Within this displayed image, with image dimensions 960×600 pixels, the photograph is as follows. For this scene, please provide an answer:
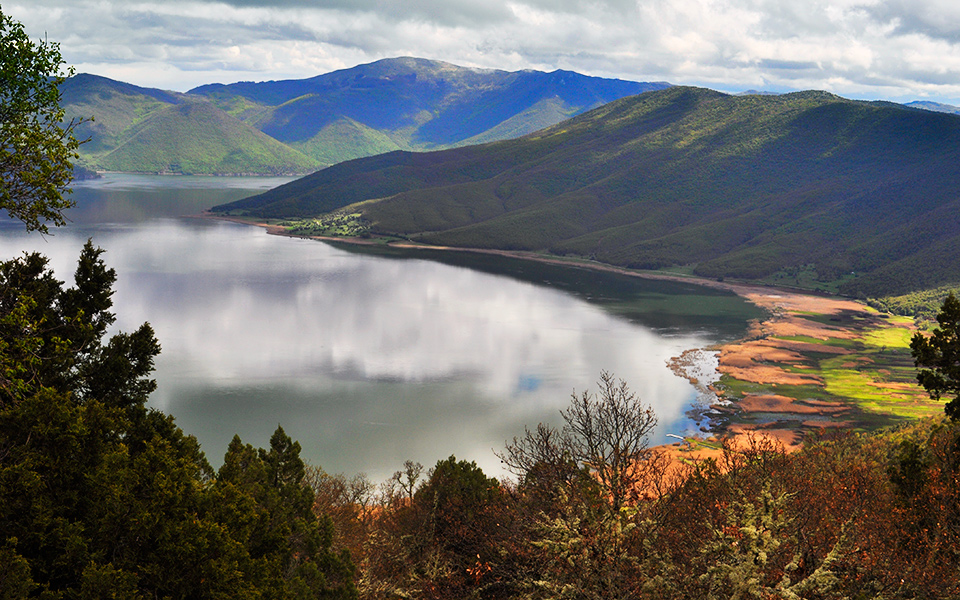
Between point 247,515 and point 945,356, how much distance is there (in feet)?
83.7

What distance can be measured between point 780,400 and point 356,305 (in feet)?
221

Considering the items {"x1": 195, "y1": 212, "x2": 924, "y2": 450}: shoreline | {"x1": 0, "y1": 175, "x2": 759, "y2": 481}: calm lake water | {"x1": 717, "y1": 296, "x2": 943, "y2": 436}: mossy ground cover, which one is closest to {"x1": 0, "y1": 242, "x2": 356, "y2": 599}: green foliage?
{"x1": 195, "y1": 212, "x2": 924, "y2": 450}: shoreline

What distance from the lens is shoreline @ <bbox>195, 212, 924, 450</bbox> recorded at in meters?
65.4

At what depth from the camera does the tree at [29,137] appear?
1359 cm

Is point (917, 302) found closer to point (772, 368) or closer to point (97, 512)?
Result: point (772, 368)

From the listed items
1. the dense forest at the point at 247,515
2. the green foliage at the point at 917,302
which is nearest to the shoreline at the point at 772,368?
the green foliage at the point at 917,302

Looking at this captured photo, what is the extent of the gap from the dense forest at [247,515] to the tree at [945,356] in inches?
10.8

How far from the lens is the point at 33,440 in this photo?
48.2 feet

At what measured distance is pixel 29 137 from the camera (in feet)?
44.8

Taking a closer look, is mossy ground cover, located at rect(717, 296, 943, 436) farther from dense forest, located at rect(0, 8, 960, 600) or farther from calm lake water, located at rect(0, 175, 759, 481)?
dense forest, located at rect(0, 8, 960, 600)

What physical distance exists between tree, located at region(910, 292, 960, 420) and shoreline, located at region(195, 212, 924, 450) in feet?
26.6

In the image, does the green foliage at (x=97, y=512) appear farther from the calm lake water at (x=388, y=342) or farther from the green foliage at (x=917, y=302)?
the green foliage at (x=917, y=302)

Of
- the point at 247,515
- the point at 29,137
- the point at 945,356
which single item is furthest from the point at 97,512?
the point at 945,356

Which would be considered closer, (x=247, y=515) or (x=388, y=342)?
(x=247, y=515)
